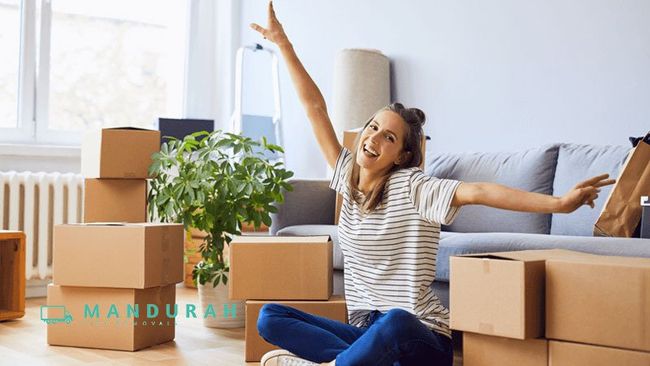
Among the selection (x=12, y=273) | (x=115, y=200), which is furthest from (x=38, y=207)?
(x=115, y=200)

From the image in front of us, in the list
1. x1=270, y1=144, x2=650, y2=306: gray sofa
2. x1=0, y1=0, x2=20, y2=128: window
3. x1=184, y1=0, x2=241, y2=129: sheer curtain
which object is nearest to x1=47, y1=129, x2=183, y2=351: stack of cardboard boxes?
x1=270, y1=144, x2=650, y2=306: gray sofa

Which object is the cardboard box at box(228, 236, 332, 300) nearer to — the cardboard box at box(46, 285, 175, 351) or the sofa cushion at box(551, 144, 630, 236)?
the cardboard box at box(46, 285, 175, 351)

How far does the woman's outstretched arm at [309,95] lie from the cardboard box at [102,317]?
840 mm

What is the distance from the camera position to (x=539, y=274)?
5.65ft

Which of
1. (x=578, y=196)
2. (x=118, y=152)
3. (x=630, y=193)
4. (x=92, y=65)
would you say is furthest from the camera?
(x=92, y=65)

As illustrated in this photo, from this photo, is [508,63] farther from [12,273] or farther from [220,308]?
[12,273]

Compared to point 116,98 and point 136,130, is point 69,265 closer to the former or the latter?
point 136,130

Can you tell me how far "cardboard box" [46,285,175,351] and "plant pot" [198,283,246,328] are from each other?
0.44m

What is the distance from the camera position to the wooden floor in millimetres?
2480

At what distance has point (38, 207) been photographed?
4031 millimetres

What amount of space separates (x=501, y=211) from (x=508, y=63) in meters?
0.76

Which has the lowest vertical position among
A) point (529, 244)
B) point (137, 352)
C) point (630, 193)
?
point (137, 352)

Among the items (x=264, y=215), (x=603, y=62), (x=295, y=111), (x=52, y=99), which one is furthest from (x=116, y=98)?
(x=603, y=62)

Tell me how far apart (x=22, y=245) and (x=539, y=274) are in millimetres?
2370
